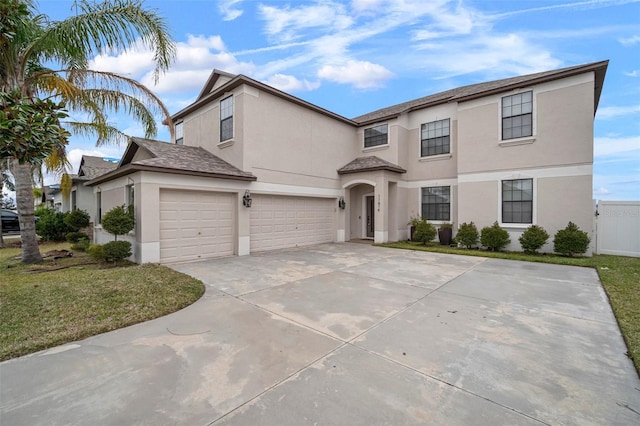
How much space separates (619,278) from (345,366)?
8052 millimetres

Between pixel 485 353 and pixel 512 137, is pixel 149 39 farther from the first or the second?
pixel 512 137

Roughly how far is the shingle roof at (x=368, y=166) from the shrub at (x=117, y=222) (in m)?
9.66

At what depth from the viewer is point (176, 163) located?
9469 millimetres

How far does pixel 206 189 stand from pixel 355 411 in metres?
8.92

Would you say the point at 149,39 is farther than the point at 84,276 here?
Yes

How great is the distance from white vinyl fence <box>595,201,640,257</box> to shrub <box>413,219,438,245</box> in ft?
19.0

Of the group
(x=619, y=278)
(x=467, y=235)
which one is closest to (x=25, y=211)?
(x=467, y=235)

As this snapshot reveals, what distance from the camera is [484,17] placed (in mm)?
9219

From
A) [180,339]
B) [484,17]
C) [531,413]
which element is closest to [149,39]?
[180,339]

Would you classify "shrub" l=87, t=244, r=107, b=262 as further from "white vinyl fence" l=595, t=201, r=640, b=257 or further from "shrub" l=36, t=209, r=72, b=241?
"white vinyl fence" l=595, t=201, r=640, b=257

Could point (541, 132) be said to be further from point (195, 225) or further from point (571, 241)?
point (195, 225)

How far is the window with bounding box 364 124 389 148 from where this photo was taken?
15047 mm

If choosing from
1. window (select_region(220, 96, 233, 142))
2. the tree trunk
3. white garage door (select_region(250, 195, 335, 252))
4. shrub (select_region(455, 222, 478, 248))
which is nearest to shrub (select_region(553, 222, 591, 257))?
shrub (select_region(455, 222, 478, 248))

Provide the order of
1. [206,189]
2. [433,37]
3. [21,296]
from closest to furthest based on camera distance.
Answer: [21,296], [206,189], [433,37]
